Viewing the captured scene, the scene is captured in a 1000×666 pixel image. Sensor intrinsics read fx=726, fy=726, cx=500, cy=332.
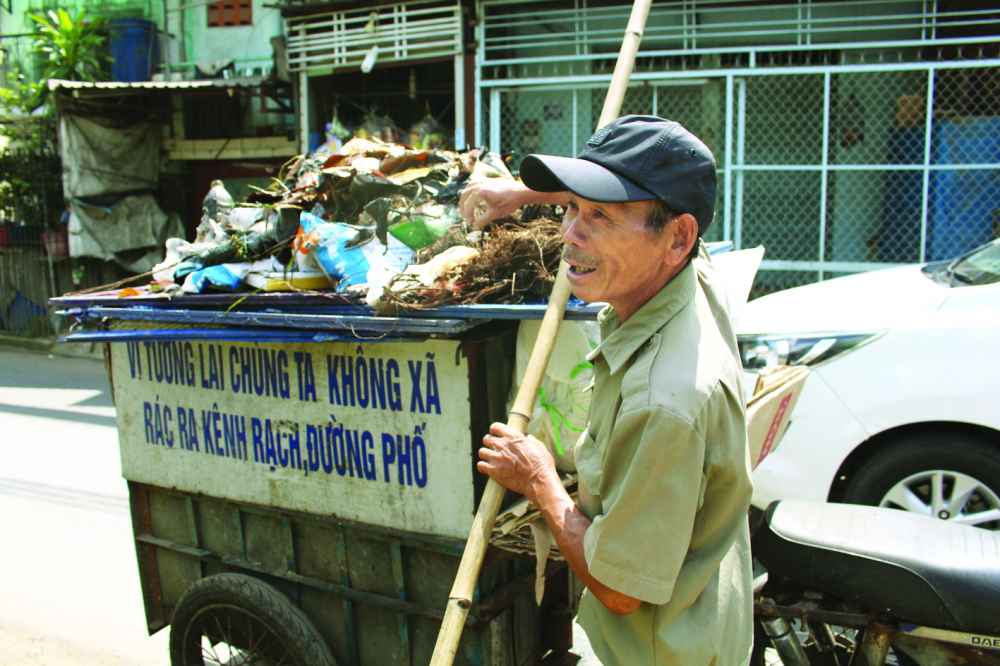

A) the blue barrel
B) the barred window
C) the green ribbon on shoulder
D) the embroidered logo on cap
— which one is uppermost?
the barred window

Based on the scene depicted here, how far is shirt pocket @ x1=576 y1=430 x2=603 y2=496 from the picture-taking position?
1.41 m

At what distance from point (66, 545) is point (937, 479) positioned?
15.6ft

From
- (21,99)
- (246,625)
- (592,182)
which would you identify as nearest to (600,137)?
(592,182)

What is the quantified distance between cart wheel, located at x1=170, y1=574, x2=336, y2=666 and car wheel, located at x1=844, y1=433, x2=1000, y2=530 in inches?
102

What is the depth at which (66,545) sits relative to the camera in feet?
14.3

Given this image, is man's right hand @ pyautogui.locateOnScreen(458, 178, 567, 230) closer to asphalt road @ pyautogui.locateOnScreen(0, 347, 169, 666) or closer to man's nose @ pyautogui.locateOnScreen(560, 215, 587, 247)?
man's nose @ pyautogui.locateOnScreen(560, 215, 587, 247)

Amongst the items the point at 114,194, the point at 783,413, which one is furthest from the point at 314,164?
the point at 114,194

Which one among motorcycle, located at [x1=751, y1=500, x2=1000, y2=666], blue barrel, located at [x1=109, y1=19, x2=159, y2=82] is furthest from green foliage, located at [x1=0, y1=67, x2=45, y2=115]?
motorcycle, located at [x1=751, y1=500, x2=1000, y2=666]

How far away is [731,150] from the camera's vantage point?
22.6ft

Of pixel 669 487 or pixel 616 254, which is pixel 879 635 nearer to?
pixel 669 487

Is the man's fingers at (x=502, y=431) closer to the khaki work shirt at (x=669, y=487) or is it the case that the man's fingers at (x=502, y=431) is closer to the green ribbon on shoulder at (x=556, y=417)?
the khaki work shirt at (x=669, y=487)

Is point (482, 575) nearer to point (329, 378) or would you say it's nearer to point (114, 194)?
point (329, 378)

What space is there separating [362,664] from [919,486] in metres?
2.69

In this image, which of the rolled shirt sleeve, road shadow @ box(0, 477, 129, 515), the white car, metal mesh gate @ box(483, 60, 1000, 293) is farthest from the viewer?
metal mesh gate @ box(483, 60, 1000, 293)
